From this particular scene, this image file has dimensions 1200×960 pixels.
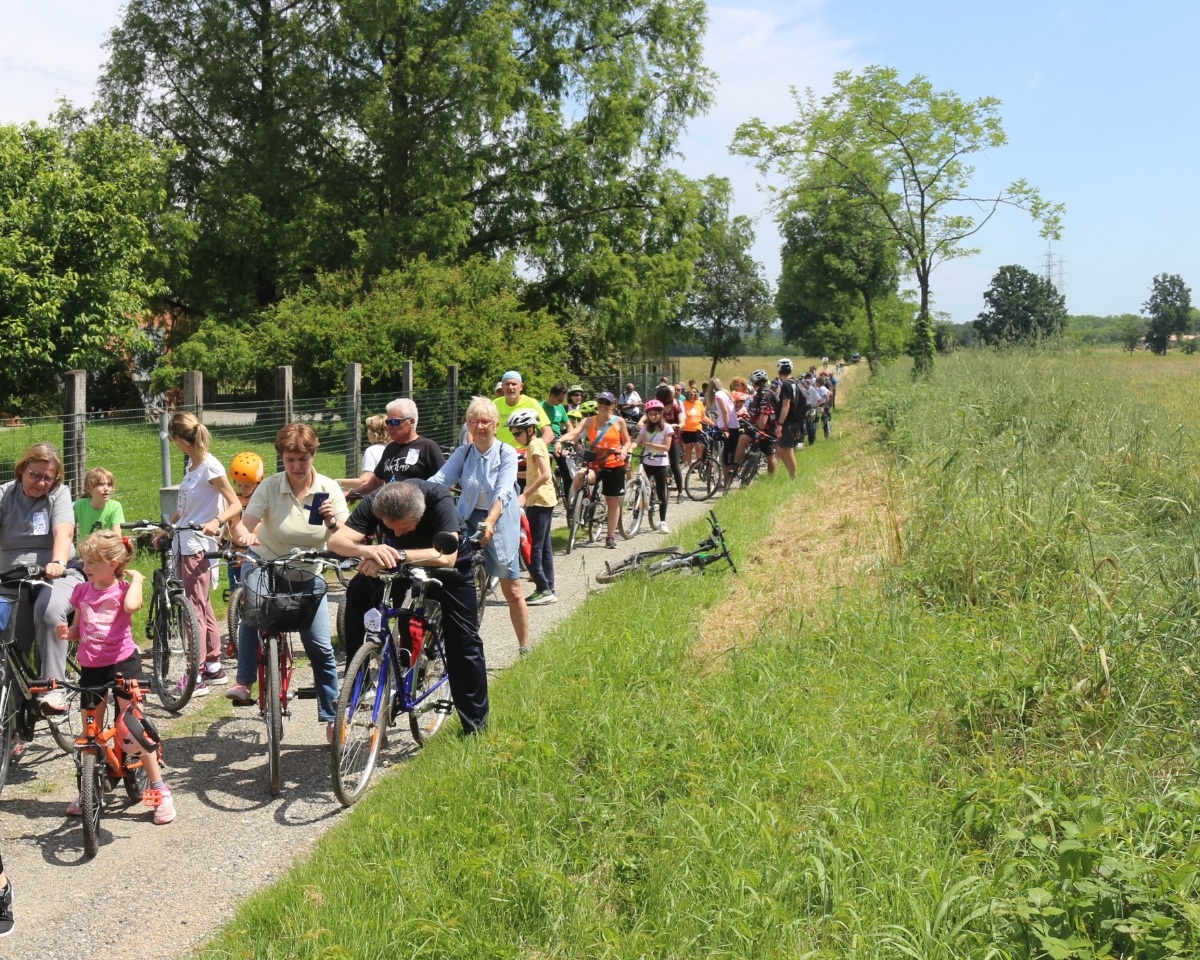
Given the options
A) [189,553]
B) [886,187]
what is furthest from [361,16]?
[189,553]

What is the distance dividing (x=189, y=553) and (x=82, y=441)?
7.96ft

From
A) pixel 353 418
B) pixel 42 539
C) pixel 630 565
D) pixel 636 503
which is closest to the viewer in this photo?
pixel 42 539

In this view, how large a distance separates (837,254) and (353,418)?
35.1m

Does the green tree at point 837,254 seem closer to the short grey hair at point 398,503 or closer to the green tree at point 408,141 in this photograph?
the green tree at point 408,141

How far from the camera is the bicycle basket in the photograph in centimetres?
581

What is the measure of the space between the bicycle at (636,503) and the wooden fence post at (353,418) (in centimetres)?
352

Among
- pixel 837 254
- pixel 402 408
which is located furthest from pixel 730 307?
pixel 402 408

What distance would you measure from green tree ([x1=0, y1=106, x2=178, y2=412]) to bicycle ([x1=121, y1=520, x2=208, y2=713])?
507 inches

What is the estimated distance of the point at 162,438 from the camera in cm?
1107

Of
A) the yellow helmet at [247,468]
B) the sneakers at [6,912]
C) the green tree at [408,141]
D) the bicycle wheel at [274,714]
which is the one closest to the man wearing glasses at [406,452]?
the yellow helmet at [247,468]

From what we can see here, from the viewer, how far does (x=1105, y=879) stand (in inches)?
146

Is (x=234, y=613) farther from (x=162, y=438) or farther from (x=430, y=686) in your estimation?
(x=162, y=438)

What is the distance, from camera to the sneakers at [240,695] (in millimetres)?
6465

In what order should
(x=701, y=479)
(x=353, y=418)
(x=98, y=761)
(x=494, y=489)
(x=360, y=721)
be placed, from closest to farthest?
1. (x=98, y=761)
2. (x=360, y=721)
3. (x=494, y=489)
4. (x=353, y=418)
5. (x=701, y=479)
